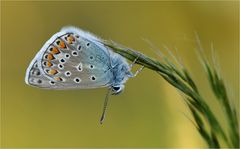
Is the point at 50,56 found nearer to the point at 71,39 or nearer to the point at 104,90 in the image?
the point at 71,39

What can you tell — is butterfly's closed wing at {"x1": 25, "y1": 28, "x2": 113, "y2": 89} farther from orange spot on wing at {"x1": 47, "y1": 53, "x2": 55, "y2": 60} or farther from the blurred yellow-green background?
the blurred yellow-green background

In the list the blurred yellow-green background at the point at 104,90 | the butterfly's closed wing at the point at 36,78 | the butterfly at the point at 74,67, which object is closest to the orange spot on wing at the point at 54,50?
the butterfly at the point at 74,67

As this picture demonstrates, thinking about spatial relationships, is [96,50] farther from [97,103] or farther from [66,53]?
[97,103]

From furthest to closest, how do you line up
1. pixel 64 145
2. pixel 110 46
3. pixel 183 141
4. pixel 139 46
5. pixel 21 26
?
pixel 21 26 < pixel 139 46 < pixel 64 145 < pixel 183 141 < pixel 110 46

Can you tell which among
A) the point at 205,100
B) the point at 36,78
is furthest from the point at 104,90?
the point at 205,100

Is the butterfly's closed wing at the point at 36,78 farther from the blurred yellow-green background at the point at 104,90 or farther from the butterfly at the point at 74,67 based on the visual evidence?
the blurred yellow-green background at the point at 104,90

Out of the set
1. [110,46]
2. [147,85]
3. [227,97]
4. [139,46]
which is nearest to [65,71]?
[110,46]

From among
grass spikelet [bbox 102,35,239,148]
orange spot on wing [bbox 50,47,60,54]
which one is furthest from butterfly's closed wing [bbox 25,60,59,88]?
grass spikelet [bbox 102,35,239,148]
